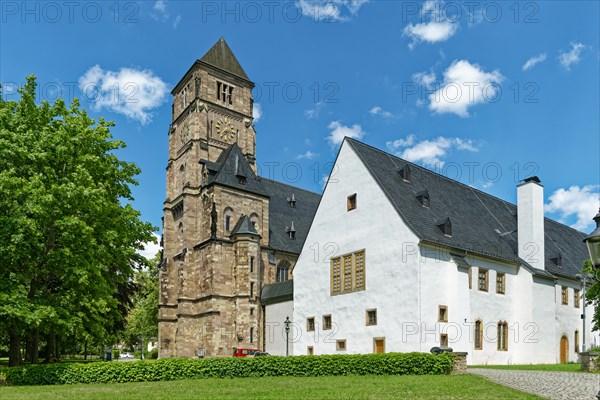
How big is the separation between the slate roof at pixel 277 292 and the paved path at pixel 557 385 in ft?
80.6

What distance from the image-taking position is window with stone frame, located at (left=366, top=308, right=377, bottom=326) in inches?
1294

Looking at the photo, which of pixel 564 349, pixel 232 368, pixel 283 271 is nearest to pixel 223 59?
pixel 283 271

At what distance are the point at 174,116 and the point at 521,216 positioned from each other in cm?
4275

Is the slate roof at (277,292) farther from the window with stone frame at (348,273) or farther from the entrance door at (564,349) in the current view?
the entrance door at (564,349)

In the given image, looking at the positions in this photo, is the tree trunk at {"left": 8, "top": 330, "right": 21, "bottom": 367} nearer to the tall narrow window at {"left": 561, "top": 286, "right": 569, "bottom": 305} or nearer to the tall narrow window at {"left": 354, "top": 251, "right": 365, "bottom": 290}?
the tall narrow window at {"left": 354, "top": 251, "right": 365, "bottom": 290}

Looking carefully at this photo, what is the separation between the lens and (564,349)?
3916 cm

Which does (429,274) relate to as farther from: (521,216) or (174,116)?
(174,116)

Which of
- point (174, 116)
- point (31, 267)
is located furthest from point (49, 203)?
point (174, 116)

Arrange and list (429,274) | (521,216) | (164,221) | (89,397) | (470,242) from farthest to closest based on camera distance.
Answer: (164,221)
(521,216)
(470,242)
(429,274)
(89,397)

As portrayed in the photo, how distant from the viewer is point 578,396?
15.1m

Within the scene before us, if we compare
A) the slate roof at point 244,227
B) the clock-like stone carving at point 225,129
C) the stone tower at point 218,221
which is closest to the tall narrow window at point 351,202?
the stone tower at point 218,221

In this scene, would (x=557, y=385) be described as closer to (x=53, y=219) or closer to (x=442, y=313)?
(x=442, y=313)

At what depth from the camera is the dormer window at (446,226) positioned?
1337 inches

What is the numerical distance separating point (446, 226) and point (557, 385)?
16590 millimetres
